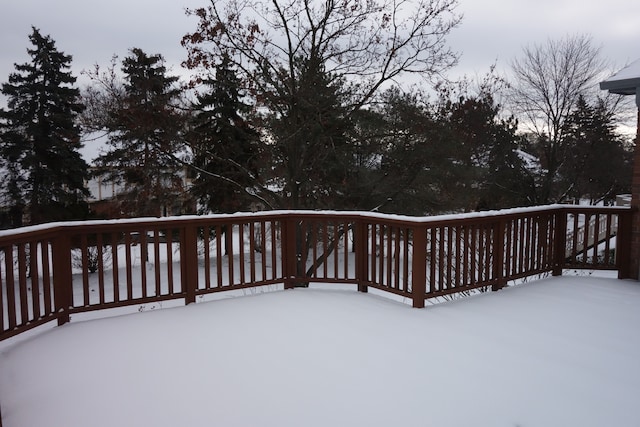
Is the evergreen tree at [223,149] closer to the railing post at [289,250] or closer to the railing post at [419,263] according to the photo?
the railing post at [289,250]

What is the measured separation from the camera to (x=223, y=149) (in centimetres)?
1167

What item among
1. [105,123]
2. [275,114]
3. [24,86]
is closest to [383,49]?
[275,114]

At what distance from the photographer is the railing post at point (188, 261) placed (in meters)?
4.46

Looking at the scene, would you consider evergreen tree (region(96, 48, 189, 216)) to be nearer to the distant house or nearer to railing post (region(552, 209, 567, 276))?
the distant house

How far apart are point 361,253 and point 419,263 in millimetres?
785

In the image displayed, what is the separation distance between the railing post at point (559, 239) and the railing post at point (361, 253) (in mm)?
2627

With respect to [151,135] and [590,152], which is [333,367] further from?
[590,152]

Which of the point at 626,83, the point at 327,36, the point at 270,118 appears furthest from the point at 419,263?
the point at 270,118

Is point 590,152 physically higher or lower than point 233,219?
higher

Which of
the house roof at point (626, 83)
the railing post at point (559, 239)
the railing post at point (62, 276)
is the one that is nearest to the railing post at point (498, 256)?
the railing post at point (559, 239)

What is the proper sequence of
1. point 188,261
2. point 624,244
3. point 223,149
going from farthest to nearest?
point 223,149 < point 624,244 < point 188,261

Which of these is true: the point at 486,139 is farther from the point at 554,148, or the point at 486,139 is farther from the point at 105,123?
the point at 105,123

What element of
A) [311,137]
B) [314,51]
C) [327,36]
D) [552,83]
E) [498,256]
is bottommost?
[498,256]

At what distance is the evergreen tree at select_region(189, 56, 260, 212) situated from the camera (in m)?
10.8
